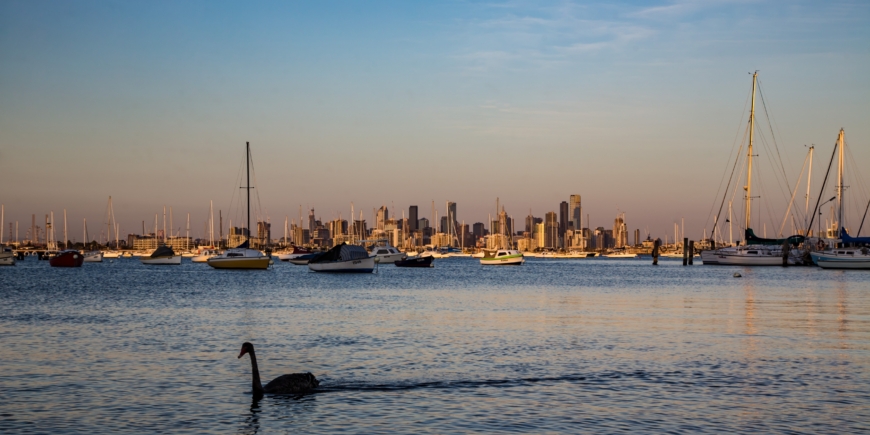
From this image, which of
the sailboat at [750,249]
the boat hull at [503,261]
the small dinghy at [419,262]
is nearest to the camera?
the sailboat at [750,249]

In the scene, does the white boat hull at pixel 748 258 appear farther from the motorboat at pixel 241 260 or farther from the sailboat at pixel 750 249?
the motorboat at pixel 241 260

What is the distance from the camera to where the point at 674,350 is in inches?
1241

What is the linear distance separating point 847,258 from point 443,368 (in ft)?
360

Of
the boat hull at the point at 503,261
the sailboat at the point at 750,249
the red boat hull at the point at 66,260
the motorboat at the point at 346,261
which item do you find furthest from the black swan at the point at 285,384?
Answer: the boat hull at the point at 503,261

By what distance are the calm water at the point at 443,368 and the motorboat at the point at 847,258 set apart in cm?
7549

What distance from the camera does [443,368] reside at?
27.3m

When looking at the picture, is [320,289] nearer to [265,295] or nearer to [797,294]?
[265,295]

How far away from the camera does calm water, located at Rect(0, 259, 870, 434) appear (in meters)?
19.7

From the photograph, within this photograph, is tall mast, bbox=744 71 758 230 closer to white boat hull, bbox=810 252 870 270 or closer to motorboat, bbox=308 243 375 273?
white boat hull, bbox=810 252 870 270

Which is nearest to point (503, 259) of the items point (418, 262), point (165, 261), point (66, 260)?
point (418, 262)

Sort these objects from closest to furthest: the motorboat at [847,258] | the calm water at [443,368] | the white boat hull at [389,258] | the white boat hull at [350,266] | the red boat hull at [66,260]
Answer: the calm water at [443,368] → the white boat hull at [350,266] → the motorboat at [847,258] → the red boat hull at [66,260] → the white boat hull at [389,258]

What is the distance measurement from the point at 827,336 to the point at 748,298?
28.3 metres

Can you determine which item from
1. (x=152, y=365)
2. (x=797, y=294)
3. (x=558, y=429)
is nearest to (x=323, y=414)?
(x=558, y=429)

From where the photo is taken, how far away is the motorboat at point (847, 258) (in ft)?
397
